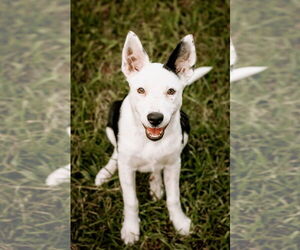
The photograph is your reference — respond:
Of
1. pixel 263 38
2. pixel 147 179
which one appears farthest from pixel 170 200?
pixel 263 38

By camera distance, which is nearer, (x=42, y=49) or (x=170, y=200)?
(x=170, y=200)

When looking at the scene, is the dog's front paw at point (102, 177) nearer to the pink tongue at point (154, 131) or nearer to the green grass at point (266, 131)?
the green grass at point (266, 131)

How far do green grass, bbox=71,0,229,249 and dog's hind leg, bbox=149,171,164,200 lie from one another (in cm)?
7

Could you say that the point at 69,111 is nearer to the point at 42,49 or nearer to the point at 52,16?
the point at 42,49

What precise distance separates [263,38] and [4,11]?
8.56 ft

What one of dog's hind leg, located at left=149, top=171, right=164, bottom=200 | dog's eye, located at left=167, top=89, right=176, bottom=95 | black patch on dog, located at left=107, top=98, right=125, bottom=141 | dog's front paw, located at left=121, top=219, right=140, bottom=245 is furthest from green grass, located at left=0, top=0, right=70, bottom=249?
dog's eye, located at left=167, top=89, right=176, bottom=95

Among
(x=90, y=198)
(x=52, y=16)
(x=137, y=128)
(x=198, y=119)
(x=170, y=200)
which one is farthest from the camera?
(x=52, y=16)

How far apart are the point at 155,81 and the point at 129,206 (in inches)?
49.5

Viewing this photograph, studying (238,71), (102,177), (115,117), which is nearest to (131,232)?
(102,177)

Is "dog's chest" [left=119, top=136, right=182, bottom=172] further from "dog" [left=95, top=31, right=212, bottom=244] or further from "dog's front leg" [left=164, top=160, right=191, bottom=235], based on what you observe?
"dog's front leg" [left=164, top=160, right=191, bottom=235]

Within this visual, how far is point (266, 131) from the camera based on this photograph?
4.68 m

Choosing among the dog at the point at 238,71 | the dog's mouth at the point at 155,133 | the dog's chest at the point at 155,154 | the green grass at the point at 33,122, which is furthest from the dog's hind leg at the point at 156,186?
the dog at the point at 238,71

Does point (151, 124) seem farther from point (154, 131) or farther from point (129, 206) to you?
point (129, 206)

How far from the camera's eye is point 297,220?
4246 millimetres
